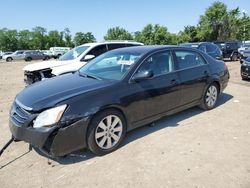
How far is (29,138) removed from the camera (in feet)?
11.9

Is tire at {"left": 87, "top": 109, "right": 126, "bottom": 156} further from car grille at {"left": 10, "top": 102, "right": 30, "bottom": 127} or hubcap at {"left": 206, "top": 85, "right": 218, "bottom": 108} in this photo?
hubcap at {"left": 206, "top": 85, "right": 218, "bottom": 108}

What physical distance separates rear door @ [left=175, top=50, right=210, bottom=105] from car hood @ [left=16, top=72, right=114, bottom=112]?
1739mm

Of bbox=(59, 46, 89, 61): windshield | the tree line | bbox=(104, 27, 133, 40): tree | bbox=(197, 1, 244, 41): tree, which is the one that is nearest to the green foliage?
the tree line

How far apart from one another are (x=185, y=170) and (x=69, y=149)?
5.33ft

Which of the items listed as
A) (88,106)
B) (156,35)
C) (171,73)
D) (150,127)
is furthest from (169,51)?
(156,35)

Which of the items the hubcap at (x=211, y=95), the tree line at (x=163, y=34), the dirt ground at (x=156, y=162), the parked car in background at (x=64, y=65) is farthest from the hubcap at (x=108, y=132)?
the tree line at (x=163, y=34)

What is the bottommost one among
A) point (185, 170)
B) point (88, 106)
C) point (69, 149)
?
point (185, 170)

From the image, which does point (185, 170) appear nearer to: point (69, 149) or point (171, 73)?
point (69, 149)

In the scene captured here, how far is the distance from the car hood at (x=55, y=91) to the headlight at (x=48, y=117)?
0.09m

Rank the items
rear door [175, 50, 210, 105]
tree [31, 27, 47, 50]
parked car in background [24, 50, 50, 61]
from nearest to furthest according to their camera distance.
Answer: rear door [175, 50, 210, 105] → parked car in background [24, 50, 50, 61] → tree [31, 27, 47, 50]

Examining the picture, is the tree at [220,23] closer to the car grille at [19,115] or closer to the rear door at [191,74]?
the rear door at [191,74]

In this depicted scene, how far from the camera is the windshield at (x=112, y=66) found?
4605mm

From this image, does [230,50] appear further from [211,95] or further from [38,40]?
[38,40]

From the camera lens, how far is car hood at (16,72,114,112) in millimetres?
3732
